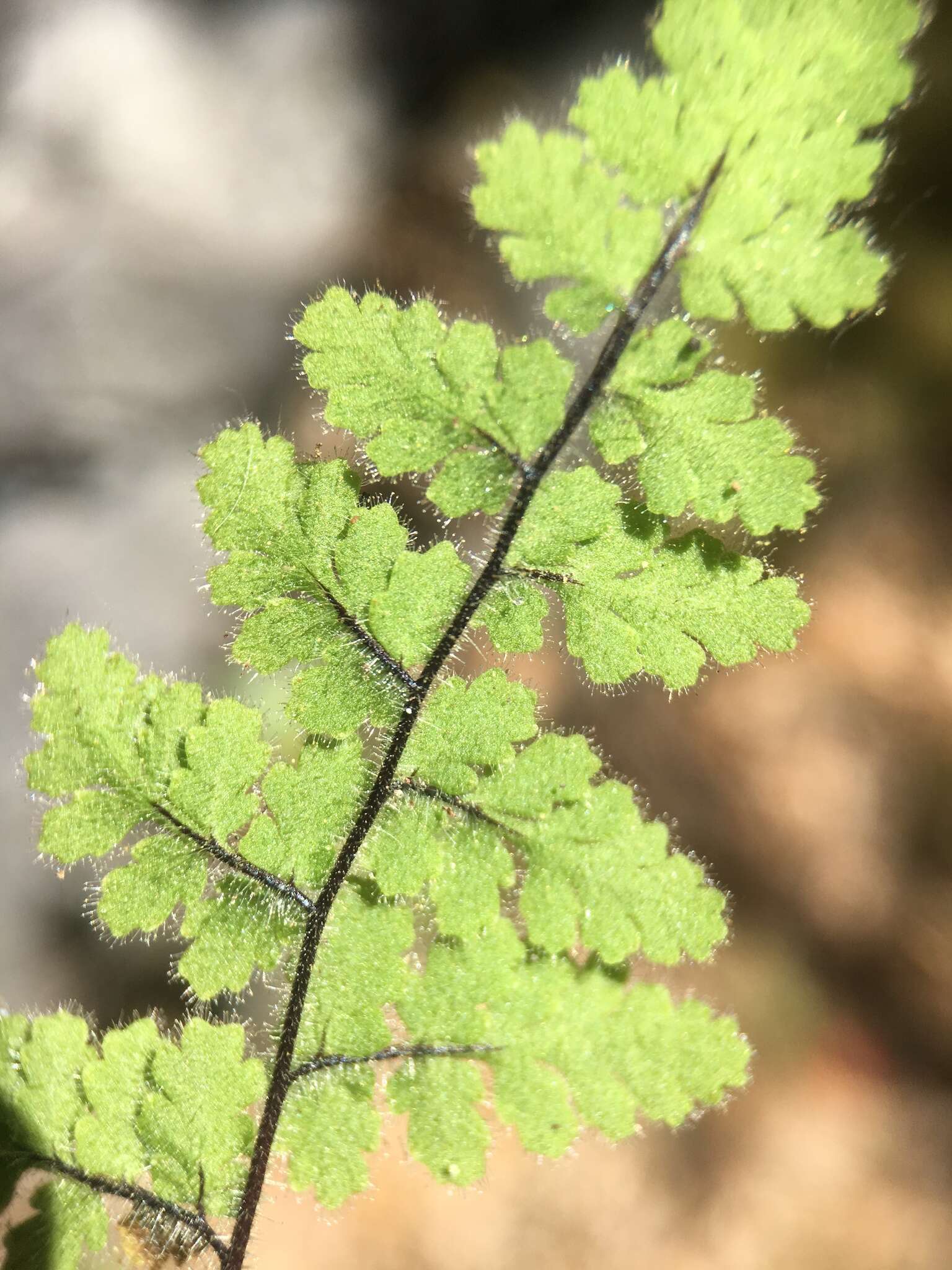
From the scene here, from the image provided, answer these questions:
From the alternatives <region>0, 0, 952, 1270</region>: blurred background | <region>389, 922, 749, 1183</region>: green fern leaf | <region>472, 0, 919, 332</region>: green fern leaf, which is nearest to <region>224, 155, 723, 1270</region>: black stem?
<region>472, 0, 919, 332</region>: green fern leaf

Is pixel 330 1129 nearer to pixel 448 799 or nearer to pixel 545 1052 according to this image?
pixel 545 1052

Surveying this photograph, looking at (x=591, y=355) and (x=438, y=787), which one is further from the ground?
(x=591, y=355)

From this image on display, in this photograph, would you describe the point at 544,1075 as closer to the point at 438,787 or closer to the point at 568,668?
the point at 438,787

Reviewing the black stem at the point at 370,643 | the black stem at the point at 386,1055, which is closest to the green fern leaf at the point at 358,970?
the black stem at the point at 386,1055

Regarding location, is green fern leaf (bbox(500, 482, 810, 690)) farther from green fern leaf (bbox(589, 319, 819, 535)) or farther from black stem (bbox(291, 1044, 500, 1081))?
black stem (bbox(291, 1044, 500, 1081))

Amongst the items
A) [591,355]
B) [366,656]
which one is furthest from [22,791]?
[591,355]

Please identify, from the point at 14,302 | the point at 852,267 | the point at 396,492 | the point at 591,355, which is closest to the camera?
the point at 852,267

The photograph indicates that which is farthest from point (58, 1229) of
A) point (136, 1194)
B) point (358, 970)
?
point (358, 970)
